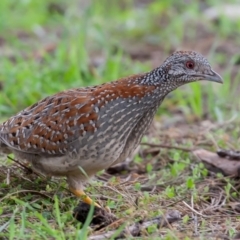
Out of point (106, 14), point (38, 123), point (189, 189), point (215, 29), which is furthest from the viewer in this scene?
point (106, 14)

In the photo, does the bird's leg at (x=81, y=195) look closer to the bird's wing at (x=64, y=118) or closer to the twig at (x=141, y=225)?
the bird's wing at (x=64, y=118)

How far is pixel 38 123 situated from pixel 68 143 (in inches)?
12.9

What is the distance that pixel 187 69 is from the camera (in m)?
5.41

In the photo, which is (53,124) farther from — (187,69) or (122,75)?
(122,75)

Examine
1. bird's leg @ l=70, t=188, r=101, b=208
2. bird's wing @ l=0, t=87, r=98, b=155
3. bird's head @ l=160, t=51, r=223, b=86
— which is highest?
bird's head @ l=160, t=51, r=223, b=86

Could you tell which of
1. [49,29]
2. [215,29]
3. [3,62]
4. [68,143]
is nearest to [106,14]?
[49,29]

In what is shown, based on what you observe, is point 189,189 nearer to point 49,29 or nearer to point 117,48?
point 117,48

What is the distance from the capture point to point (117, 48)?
34.1 ft

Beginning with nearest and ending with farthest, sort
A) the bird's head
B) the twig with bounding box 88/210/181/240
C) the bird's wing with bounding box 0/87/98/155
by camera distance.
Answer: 1. the twig with bounding box 88/210/181/240
2. the bird's wing with bounding box 0/87/98/155
3. the bird's head

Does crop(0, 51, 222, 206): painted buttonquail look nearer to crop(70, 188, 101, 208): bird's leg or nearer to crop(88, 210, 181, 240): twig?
crop(70, 188, 101, 208): bird's leg

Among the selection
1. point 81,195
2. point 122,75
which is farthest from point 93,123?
point 122,75

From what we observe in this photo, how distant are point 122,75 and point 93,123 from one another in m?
4.10

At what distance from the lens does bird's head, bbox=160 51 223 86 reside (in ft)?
17.7

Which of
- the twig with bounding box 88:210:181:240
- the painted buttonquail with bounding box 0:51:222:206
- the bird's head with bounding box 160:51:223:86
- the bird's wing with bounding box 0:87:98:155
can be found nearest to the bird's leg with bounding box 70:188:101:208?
the painted buttonquail with bounding box 0:51:222:206
